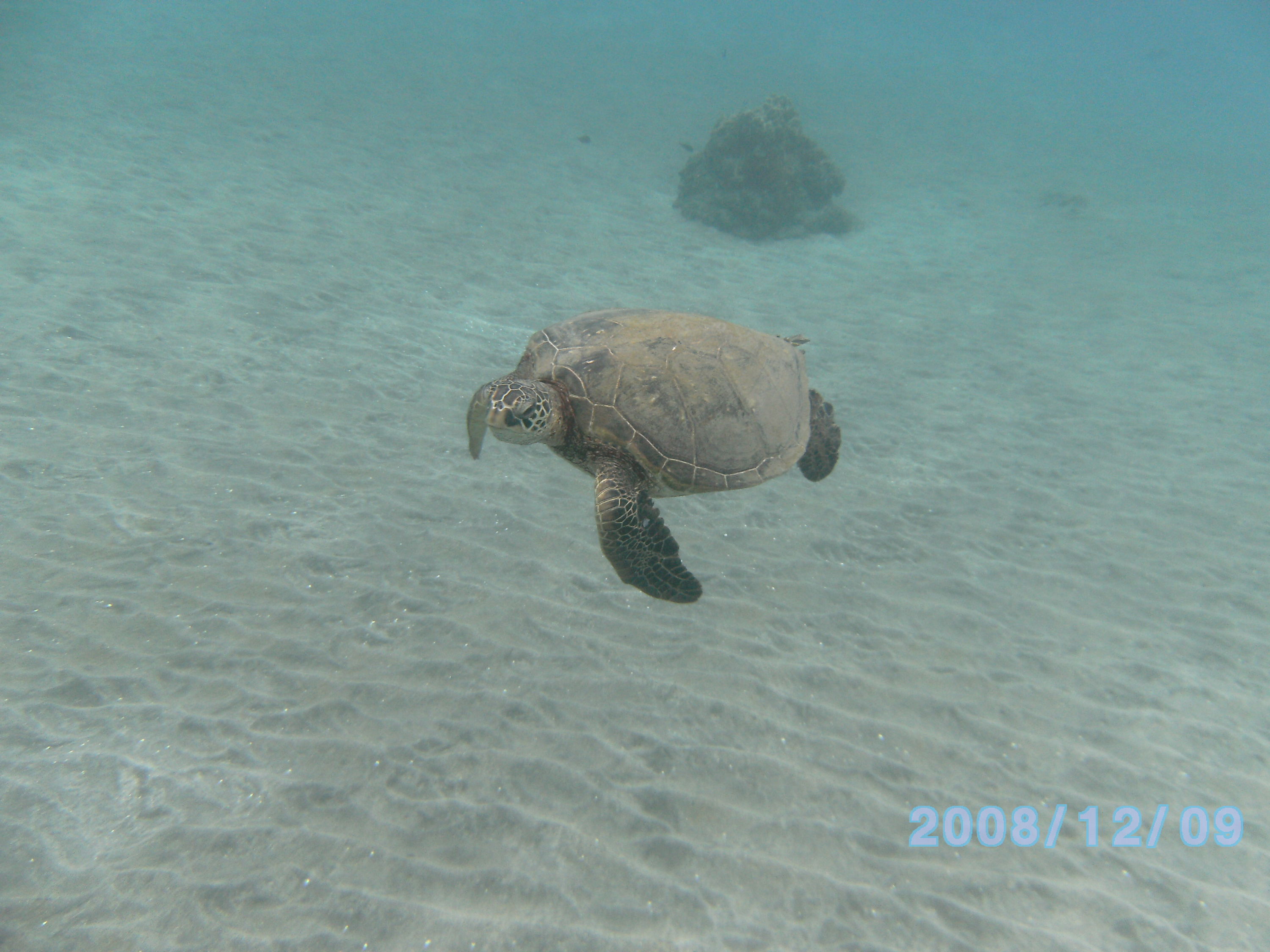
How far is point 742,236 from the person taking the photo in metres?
13.4

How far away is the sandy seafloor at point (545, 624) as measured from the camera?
8.18 feet

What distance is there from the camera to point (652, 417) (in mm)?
3549

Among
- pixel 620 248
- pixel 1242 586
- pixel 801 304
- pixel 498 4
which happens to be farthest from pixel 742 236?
pixel 498 4

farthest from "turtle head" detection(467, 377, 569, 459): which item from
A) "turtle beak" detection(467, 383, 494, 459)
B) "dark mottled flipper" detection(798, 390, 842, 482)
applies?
"dark mottled flipper" detection(798, 390, 842, 482)

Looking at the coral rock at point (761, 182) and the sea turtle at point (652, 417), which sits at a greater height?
the coral rock at point (761, 182)

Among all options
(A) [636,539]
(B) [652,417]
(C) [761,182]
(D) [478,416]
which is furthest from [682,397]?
(C) [761,182]

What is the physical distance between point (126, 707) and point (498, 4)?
60781 millimetres

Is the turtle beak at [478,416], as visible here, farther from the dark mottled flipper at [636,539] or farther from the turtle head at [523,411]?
the dark mottled flipper at [636,539]

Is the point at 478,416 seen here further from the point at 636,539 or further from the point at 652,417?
the point at 636,539

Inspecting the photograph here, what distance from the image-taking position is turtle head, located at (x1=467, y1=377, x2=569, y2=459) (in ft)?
10.8

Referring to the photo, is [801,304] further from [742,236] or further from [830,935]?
[830,935]

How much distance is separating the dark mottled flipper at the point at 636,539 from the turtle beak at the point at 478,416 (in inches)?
34.0

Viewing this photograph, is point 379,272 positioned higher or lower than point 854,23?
lower

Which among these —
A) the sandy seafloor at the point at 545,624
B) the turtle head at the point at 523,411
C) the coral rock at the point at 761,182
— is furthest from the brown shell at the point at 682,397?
the coral rock at the point at 761,182
